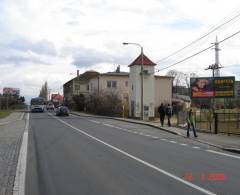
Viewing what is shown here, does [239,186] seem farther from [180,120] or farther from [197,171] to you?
[180,120]

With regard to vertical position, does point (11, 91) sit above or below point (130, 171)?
above

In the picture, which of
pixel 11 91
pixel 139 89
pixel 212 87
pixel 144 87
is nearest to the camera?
pixel 212 87

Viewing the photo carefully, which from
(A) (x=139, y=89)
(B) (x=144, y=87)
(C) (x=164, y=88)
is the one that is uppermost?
(C) (x=164, y=88)

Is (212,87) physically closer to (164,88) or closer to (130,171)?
(130,171)

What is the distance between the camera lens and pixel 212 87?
38812mm

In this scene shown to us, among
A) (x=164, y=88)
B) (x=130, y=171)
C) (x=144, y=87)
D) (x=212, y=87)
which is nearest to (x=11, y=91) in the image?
(x=164, y=88)

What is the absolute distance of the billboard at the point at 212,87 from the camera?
3741cm

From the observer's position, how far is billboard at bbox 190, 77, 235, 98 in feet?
123

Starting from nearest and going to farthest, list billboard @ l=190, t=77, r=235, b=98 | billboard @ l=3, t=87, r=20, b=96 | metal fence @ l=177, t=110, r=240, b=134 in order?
metal fence @ l=177, t=110, r=240, b=134 < billboard @ l=190, t=77, r=235, b=98 < billboard @ l=3, t=87, r=20, b=96

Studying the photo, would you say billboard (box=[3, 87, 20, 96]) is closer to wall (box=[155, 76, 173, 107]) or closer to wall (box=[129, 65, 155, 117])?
wall (box=[155, 76, 173, 107])

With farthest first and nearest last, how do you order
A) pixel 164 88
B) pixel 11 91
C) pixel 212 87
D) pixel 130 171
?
pixel 11 91, pixel 164 88, pixel 212 87, pixel 130 171

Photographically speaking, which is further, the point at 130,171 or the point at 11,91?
the point at 11,91

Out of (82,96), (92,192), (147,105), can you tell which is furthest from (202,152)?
(82,96)

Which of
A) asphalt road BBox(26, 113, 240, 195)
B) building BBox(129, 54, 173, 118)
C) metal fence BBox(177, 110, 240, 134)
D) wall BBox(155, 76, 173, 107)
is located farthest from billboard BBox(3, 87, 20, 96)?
asphalt road BBox(26, 113, 240, 195)
